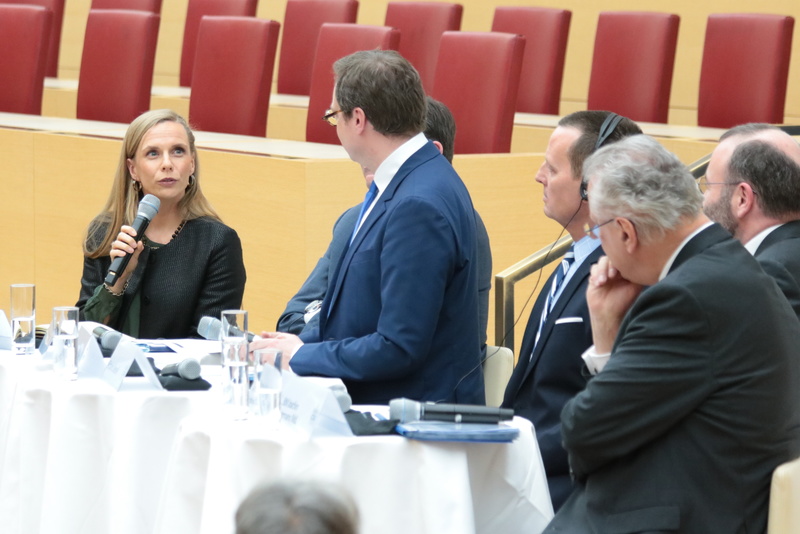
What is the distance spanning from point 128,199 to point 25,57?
10.7ft

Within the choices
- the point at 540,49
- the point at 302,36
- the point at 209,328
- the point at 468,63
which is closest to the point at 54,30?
the point at 302,36

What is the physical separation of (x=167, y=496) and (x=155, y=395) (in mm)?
228

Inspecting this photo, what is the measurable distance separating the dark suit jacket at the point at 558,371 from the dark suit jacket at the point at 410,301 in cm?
17

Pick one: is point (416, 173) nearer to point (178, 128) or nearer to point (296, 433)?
point (296, 433)

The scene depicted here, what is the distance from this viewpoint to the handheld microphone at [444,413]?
6.80 ft

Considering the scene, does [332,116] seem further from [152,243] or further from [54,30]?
[54,30]

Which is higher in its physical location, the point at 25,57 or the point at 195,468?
the point at 25,57

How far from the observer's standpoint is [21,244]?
516 cm

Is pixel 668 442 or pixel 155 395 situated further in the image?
pixel 155 395

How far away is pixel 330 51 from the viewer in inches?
209

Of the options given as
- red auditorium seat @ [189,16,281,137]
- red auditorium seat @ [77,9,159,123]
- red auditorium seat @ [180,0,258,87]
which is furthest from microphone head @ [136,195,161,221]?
red auditorium seat @ [180,0,258,87]

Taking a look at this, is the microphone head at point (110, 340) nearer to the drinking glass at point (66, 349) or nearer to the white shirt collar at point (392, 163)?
the drinking glass at point (66, 349)

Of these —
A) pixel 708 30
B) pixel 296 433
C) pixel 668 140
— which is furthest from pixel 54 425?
pixel 708 30

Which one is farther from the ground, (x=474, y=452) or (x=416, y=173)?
(x=416, y=173)
